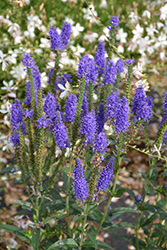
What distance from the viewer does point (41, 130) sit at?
1.48 metres

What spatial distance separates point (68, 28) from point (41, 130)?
0.80 metres

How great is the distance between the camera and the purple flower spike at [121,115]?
1.48 meters

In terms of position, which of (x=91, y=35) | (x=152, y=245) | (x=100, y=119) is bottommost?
(x=152, y=245)

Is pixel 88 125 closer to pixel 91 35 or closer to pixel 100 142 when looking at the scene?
pixel 100 142

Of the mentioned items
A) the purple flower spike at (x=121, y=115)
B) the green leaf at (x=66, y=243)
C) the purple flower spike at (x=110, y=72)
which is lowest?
the green leaf at (x=66, y=243)

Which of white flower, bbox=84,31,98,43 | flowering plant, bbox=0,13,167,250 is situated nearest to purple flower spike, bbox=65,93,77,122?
flowering plant, bbox=0,13,167,250

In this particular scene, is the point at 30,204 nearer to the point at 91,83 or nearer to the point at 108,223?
the point at 108,223

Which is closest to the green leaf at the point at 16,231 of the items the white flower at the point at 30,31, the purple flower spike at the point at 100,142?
the purple flower spike at the point at 100,142

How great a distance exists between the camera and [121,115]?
1494 mm

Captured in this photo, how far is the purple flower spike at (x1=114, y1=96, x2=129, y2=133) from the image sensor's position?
58.2 inches

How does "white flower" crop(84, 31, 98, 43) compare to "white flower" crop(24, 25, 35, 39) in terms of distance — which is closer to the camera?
"white flower" crop(24, 25, 35, 39)

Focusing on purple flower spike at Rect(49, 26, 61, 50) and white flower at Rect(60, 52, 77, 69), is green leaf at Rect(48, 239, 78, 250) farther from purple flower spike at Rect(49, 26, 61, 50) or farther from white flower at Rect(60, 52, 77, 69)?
white flower at Rect(60, 52, 77, 69)

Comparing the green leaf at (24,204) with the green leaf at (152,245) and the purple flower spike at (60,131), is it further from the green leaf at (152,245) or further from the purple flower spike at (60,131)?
the green leaf at (152,245)

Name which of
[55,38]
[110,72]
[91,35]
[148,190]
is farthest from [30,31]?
[148,190]
